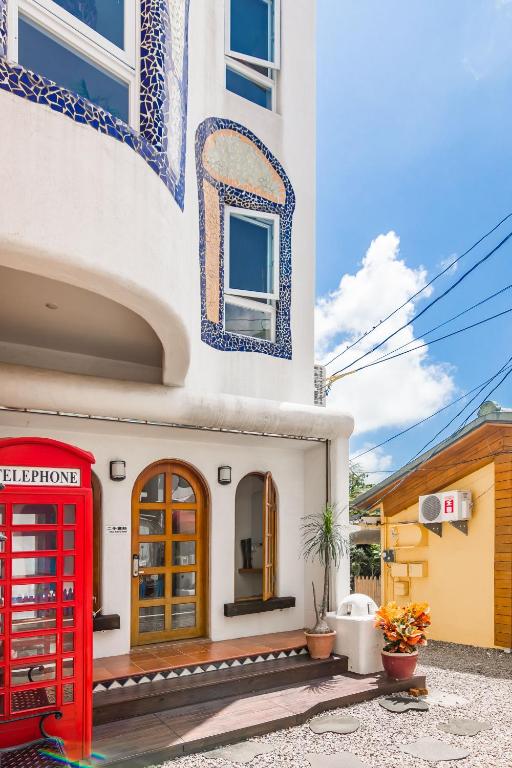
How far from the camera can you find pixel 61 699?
5152 millimetres

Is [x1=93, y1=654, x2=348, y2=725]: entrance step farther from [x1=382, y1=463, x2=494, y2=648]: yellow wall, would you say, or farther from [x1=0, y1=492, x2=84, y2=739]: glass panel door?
[x1=382, y1=463, x2=494, y2=648]: yellow wall

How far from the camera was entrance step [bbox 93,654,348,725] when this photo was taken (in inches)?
250

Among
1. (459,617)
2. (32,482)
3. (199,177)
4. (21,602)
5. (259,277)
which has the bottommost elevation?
(459,617)

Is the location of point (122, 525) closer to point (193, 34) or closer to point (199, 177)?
point (199, 177)

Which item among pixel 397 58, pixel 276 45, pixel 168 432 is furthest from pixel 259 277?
pixel 397 58

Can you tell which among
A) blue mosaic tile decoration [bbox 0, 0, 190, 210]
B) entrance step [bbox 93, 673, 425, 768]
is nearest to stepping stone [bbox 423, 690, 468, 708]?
entrance step [bbox 93, 673, 425, 768]

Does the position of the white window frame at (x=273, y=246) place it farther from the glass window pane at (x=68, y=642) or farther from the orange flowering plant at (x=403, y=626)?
the glass window pane at (x=68, y=642)

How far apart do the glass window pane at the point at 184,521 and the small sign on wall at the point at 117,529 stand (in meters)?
0.86

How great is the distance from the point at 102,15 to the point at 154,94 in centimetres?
76

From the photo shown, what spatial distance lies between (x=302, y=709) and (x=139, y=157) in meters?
5.83

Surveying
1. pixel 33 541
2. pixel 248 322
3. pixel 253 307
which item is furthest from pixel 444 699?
pixel 253 307

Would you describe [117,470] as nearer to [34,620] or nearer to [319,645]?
[34,620]

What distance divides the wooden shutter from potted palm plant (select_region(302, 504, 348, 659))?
0.53 m

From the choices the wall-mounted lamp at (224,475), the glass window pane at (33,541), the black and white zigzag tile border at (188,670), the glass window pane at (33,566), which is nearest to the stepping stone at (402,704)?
the black and white zigzag tile border at (188,670)
